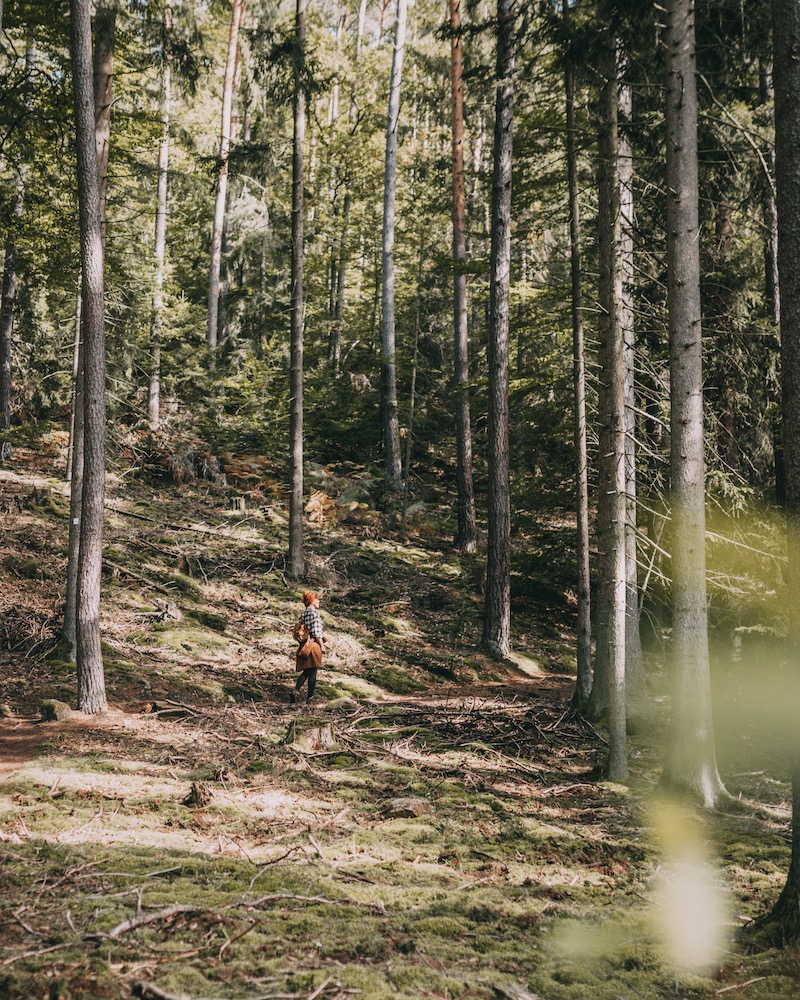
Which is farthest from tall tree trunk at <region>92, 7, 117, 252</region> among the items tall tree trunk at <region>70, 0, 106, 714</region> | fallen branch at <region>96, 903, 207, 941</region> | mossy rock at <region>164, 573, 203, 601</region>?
fallen branch at <region>96, 903, 207, 941</region>

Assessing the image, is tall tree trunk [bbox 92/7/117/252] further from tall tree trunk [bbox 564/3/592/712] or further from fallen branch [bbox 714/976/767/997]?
fallen branch [bbox 714/976/767/997]

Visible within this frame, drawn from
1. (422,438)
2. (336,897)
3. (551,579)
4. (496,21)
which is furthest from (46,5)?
(422,438)

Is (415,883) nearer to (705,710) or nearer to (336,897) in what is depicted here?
(336,897)

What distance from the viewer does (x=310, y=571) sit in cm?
1730

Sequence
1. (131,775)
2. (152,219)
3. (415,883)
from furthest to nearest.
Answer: (152,219)
(131,775)
(415,883)

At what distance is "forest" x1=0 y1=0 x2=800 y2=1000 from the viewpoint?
4.55 m

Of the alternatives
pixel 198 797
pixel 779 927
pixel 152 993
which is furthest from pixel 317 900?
pixel 779 927

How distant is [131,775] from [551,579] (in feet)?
40.7

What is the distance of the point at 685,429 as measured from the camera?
24.8ft

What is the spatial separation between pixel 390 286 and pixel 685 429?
1765 cm

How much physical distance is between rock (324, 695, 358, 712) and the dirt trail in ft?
12.8

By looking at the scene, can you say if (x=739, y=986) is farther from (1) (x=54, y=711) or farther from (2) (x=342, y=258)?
(2) (x=342, y=258)

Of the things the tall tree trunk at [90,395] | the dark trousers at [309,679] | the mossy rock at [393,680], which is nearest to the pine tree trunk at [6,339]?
the tall tree trunk at [90,395]

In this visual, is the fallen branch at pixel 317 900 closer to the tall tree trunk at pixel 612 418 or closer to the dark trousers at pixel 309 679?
the tall tree trunk at pixel 612 418
